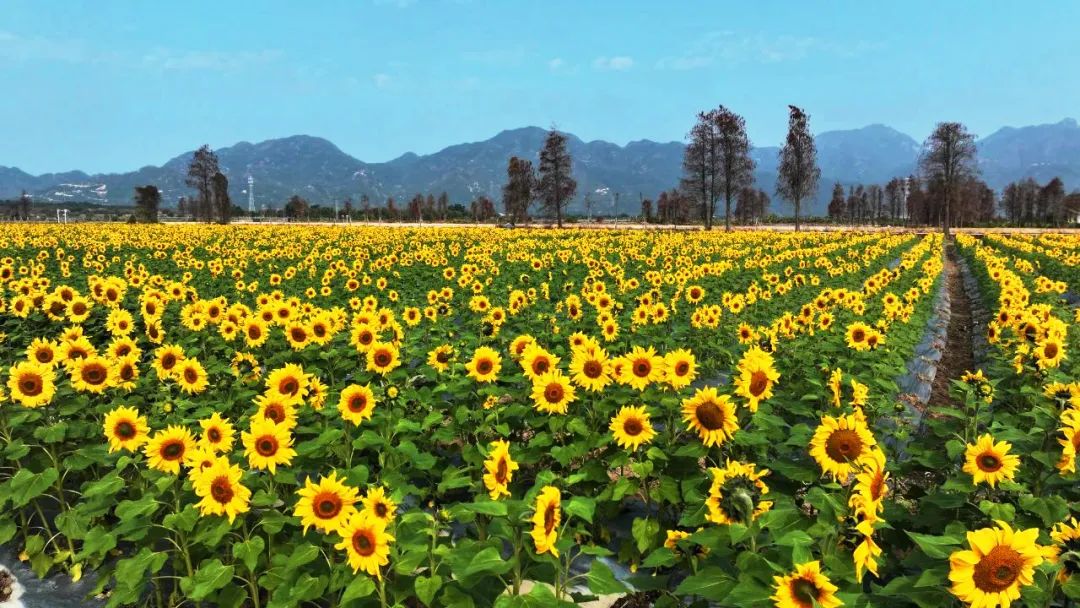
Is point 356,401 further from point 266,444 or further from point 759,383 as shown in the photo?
point 759,383

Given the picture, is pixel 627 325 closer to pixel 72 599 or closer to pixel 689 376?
pixel 689 376

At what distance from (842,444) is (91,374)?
18.1 ft

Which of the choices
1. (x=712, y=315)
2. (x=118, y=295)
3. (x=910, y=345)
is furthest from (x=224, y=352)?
(x=910, y=345)

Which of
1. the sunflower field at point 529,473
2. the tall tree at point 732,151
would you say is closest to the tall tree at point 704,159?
the tall tree at point 732,151

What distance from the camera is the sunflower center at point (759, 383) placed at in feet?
12.7

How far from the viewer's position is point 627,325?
809cm

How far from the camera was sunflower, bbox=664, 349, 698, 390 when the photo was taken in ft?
13.8

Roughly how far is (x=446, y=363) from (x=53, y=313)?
5.52 m

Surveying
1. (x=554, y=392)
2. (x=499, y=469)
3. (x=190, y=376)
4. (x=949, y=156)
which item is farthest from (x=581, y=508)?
(x=949, y=156)

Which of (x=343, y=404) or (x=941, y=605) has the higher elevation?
(x=343, y=404)

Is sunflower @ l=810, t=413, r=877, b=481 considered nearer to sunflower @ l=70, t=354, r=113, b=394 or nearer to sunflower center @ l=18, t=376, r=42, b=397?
sunflower @ l=70, t=354, r=113, b=394

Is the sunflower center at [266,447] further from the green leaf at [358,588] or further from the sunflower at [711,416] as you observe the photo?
the sunflower at [711,416]

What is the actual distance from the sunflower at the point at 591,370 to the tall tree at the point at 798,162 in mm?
64583

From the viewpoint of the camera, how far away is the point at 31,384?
4359 mm
